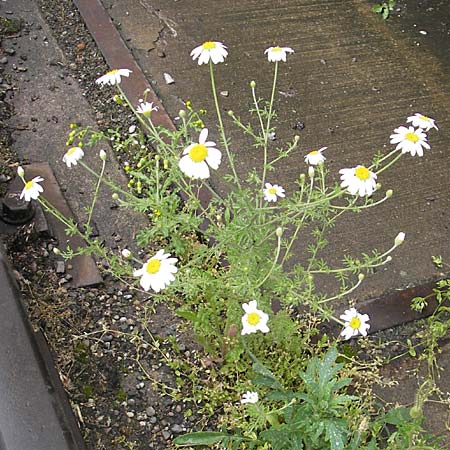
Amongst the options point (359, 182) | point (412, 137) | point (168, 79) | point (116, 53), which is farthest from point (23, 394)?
point (116, 53)

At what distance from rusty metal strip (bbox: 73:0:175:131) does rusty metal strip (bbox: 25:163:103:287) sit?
544 mm

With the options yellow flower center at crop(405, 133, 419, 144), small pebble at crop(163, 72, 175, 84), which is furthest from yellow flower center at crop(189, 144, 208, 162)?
small pebble at crop(163, 72, 175, 84)

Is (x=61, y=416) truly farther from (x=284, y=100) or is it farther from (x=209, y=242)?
(x=284, y=100)

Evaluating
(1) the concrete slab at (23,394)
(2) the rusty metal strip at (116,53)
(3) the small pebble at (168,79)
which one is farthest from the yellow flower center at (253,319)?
(3) the small pebble at (168,79)

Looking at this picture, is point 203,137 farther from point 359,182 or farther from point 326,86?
point 326,86

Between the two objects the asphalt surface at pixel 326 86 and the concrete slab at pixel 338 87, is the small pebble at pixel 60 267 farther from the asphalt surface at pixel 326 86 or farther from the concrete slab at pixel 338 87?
the concrete slab at pixel 338 87

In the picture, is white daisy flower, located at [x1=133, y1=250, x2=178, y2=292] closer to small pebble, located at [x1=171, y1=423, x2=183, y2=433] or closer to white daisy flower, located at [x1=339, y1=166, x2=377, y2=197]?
white daisy flower, located at [x1=339, y1=166, x2=377, y2=197]

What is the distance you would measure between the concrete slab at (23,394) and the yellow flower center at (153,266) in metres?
0.46

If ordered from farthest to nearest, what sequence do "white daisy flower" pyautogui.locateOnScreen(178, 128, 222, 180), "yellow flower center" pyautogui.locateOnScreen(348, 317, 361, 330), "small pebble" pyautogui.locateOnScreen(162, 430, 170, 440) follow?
"small pebble" pyautogui.locateOnScreen(162, 430, 170, 440) < "yellow flower center" pyautogui.locateOnScreen(348, 317, 361, 330) < "white daisy flower" pyautogui.locateOnScreen(178, 128, 222, 180)

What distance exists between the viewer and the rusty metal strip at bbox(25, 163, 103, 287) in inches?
101

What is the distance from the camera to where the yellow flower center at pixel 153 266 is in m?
1.75

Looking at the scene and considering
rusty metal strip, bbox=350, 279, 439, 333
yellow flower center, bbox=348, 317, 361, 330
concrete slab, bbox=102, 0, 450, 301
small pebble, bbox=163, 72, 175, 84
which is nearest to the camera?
yellow flower center, bbox=348, 317, 361, 330

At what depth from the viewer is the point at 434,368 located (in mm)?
2453

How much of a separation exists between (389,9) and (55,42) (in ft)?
6.02
